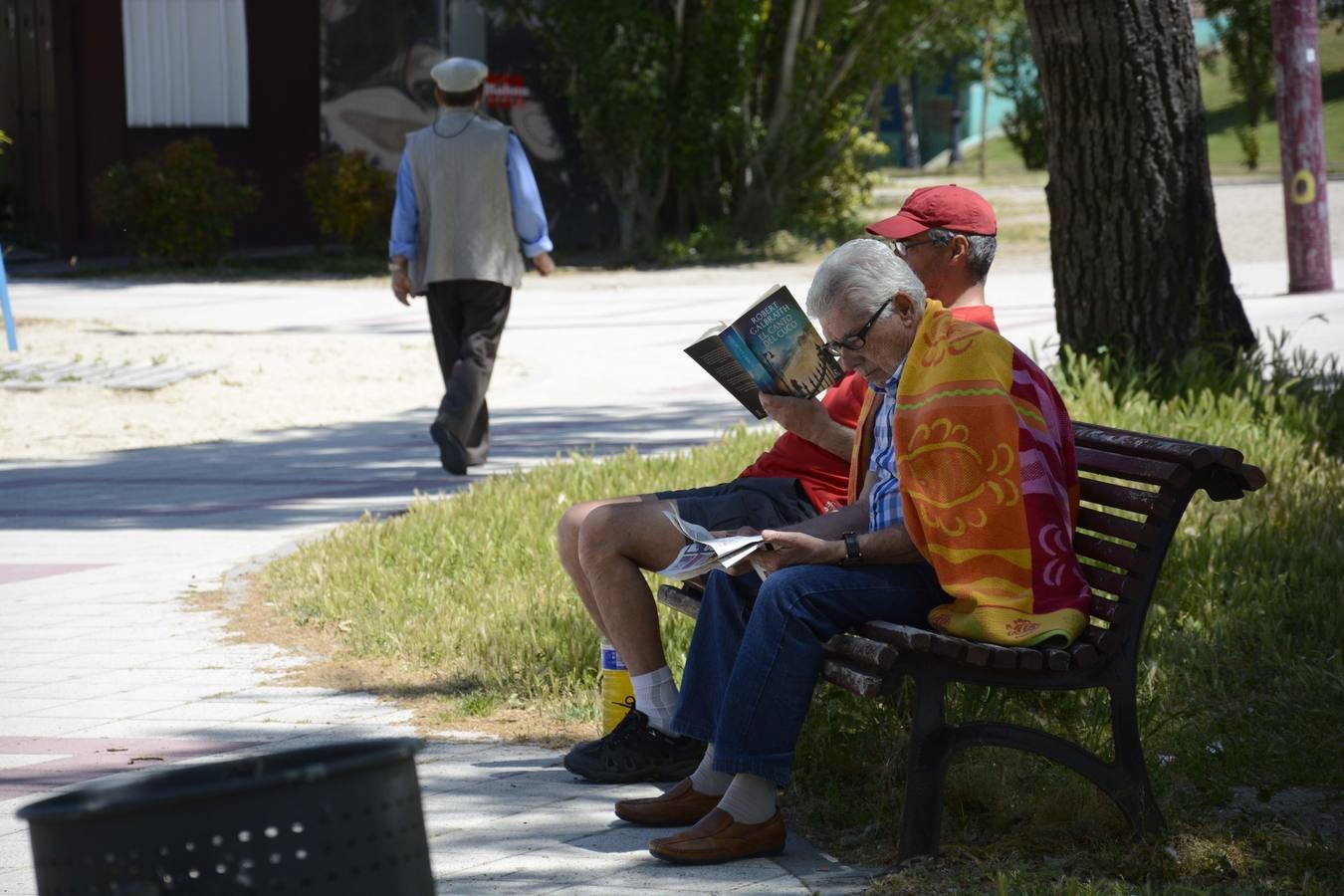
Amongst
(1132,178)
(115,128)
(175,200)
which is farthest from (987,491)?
(115,128)

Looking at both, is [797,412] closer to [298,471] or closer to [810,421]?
[810,421]

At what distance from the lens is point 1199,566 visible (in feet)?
20.0

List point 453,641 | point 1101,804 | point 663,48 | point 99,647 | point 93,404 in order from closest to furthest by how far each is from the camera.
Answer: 1. point 1101,804
2. point 453,641
3. point 99,647
4. point 93,404
5. point 663,48

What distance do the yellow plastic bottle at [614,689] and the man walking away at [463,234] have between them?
4.52 metres

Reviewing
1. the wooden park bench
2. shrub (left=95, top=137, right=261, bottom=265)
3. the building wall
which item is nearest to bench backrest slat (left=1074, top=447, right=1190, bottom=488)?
the wooden park bench

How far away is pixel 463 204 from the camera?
9258 mm

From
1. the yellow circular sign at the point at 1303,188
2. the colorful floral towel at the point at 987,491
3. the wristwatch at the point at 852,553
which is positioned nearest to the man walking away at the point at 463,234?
the wristwatch at the point at 852,553

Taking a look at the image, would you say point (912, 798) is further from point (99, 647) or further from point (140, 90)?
point (140, 90)

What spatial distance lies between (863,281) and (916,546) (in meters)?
0.60

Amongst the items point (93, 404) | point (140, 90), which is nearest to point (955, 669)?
point (93, 404)

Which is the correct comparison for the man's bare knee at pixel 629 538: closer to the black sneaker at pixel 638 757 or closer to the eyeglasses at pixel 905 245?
the black sneaker at pixel 638 757

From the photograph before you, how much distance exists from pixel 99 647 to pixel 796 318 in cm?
305

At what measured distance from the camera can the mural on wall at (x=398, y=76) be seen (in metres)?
26.9

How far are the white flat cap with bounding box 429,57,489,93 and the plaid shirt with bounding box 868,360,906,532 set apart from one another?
5406 millimetres
